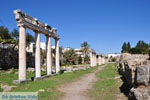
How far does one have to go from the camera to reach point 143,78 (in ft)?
25.9

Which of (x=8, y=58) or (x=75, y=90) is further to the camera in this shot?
(x=8, y=58)

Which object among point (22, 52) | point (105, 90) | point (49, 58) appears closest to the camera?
point (105, 90)

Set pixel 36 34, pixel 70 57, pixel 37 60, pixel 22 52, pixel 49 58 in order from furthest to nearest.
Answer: pixel 70 57
pixel 49 58
pixel 36 34
pixel 37 60
pixel 22 52

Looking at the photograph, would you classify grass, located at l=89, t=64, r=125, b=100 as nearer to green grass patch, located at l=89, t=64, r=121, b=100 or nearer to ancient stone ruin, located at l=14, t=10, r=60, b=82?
green grass patch, located at l=89, t=64, r=121, b=100

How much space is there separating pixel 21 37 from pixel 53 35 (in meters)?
9.43

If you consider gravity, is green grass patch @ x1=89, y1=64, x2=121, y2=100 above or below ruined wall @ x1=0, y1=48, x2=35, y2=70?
below

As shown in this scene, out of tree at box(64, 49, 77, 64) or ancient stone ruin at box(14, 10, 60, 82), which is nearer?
ancient stone ruin at box(14, 10, 60, 82)

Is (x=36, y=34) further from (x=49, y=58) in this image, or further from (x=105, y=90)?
(x=105, y=90)

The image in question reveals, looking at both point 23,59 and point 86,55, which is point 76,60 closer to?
point 86,55

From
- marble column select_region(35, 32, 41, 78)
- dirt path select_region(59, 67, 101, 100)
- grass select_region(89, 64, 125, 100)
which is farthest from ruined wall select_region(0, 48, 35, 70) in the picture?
grass select_region(89, 64, 125, 100)

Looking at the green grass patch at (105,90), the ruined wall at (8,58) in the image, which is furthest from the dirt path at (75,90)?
the ruined wall at (8,58)

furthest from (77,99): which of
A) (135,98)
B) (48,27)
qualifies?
(48,27)

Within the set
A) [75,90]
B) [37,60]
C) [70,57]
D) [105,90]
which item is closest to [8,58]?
[37,60]

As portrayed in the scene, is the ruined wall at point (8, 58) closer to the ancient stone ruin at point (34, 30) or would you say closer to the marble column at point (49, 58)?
the marble column at point (49, 58)
